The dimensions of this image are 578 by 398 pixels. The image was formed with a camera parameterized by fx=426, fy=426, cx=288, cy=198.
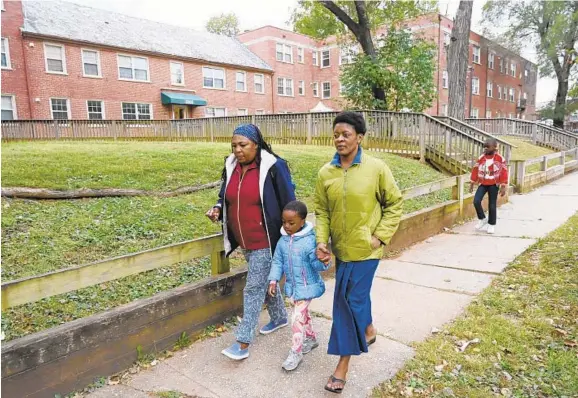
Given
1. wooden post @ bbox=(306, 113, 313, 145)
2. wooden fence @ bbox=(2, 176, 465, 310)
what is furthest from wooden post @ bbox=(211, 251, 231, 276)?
wooden post @ bbox=(306, 113, 313, 145)

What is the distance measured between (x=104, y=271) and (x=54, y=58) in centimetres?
2462

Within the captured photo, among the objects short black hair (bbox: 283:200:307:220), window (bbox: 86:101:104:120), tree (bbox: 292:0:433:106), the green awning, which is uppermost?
tree (bbox: 292:0:433:106)

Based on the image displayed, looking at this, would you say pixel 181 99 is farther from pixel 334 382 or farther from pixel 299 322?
pixel 334 382

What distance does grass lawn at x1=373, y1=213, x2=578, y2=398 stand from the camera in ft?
9.36

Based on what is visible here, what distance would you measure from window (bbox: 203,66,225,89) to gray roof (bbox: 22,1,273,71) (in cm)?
70

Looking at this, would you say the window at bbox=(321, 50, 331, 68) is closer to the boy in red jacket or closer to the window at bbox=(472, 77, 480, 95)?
the window at bbox=(472, 77, 480, 95)

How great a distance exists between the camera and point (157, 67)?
27.7 m

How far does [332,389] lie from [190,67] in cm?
2953

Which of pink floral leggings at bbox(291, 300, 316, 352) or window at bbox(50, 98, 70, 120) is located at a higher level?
window at bbox(50, 98, 70, 120)

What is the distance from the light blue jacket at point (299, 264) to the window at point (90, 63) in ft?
84.0

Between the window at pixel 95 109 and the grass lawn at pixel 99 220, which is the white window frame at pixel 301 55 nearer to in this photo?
the window at pixel 95 109

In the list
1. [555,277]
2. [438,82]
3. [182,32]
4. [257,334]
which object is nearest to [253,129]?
[257,334]

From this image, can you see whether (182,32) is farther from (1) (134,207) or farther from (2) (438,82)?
(1) (134,207)

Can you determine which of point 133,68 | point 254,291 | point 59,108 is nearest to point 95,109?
point 59,108
